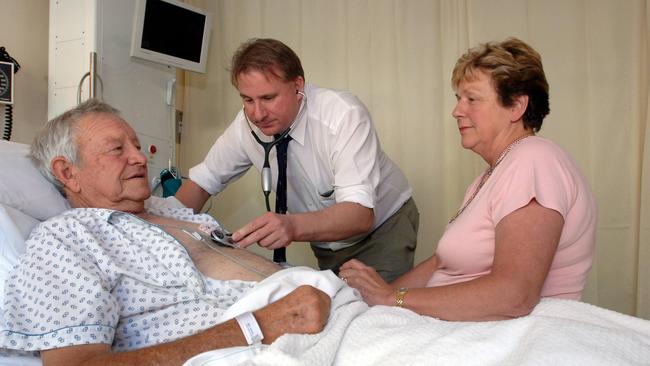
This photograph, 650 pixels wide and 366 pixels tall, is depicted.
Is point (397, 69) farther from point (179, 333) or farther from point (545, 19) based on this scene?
point (179, 333)

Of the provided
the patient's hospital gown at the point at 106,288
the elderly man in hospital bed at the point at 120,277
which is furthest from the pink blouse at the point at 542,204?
the patient's hospital gown at the point at 106,288

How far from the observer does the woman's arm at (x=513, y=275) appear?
4.07ft

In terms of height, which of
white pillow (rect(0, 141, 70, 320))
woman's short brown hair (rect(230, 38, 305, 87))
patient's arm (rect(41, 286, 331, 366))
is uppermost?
woman's short brown hair (rect(230, 38, 305, 87))

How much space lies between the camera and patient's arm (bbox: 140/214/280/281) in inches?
57.4

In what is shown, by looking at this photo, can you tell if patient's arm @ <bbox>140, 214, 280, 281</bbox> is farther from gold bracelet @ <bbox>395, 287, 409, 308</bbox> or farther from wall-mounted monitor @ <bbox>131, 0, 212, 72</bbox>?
wall-mounted monitor @ <bbox>131, 0, 212, 72</bbox>

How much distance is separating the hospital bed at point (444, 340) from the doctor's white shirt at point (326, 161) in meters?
0.72

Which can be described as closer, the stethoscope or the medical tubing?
the stethoscope

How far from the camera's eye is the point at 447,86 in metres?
2.87

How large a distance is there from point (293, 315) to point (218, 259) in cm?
41

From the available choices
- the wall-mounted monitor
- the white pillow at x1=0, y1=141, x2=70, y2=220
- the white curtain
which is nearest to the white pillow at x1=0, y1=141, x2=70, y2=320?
the white pillow at x1=0, y1=141, x2=70, y2=220

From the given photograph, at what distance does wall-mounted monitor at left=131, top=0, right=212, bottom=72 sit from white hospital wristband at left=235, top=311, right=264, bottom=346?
188 centimetres

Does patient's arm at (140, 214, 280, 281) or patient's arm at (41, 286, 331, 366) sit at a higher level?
patient's arm at (140, 214, 280, 281)

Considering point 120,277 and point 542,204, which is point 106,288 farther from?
point 542,204

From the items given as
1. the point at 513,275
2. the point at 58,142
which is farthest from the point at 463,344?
the point at 58,142
